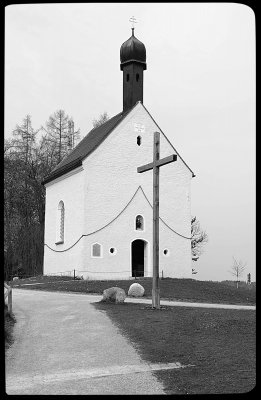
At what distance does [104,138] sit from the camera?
3116 centimetres

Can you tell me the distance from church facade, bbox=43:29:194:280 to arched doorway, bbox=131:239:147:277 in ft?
0.12

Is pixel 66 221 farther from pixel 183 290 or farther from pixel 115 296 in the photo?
pixel 115 296

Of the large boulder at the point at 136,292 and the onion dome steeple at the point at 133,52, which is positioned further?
the onion dome steeple at the point at 133,52

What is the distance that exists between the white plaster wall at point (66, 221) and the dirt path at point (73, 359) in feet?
55.0

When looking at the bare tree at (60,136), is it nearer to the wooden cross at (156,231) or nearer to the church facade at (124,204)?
the church facade at (124,204)

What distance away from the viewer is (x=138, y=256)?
32750 mm

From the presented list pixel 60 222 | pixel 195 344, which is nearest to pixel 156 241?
pixel 195 344

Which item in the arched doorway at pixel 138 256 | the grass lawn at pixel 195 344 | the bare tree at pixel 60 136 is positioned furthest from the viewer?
the bare tree at pixel 60 136

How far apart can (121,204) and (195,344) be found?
21.5 metres

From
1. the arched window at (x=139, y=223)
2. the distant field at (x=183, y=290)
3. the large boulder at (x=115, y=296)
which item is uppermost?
the arched window at (x=139, y=223)

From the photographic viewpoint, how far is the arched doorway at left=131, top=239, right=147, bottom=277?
32.4 meters

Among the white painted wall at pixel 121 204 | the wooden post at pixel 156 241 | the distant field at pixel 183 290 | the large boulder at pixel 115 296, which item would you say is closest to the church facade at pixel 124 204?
the white painted wall at pixel 121 204

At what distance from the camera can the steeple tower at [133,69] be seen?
33219mm

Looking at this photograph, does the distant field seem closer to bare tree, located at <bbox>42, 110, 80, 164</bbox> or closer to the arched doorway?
the arched doorway
